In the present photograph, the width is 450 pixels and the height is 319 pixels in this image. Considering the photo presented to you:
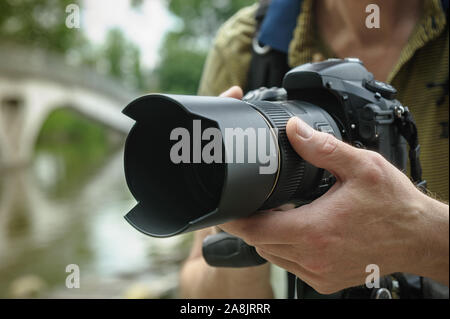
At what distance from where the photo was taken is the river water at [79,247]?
10.3ft

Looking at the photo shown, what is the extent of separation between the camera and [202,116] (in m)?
0.59

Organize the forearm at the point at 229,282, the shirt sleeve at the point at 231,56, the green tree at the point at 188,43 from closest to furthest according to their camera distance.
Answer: the forearm at the point at 229,282
the shirt sleeve at the point at 231,56
the green tree at the point at 188,43

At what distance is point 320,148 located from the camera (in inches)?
26.2

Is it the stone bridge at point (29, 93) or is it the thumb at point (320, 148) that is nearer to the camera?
the thumb at point (320, 148)

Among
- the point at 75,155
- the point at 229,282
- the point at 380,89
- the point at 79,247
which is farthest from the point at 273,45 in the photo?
the point at 75,155

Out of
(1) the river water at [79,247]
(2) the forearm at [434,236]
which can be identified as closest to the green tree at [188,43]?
(1) the river water at [79,247]

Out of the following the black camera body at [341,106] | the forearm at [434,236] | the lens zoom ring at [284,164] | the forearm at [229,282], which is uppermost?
the black camera body at [341,106]

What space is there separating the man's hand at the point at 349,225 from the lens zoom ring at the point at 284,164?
0.5 inches

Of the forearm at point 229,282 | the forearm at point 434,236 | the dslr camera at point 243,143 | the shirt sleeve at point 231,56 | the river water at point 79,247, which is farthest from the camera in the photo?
the river water at point 79,247

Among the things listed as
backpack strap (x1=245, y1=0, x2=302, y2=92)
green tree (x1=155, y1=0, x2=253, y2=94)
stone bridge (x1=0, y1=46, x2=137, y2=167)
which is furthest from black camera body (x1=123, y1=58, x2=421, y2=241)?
green tree (x1=155, y1=0, x2=253, y2=94)

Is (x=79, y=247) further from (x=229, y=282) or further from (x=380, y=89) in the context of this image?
(x=380, y=89)

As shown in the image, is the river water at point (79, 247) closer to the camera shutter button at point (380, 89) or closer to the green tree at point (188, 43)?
the camera shutter button at point (380, 89)

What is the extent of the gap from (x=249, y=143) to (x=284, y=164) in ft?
0.26

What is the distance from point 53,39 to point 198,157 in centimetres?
1494
